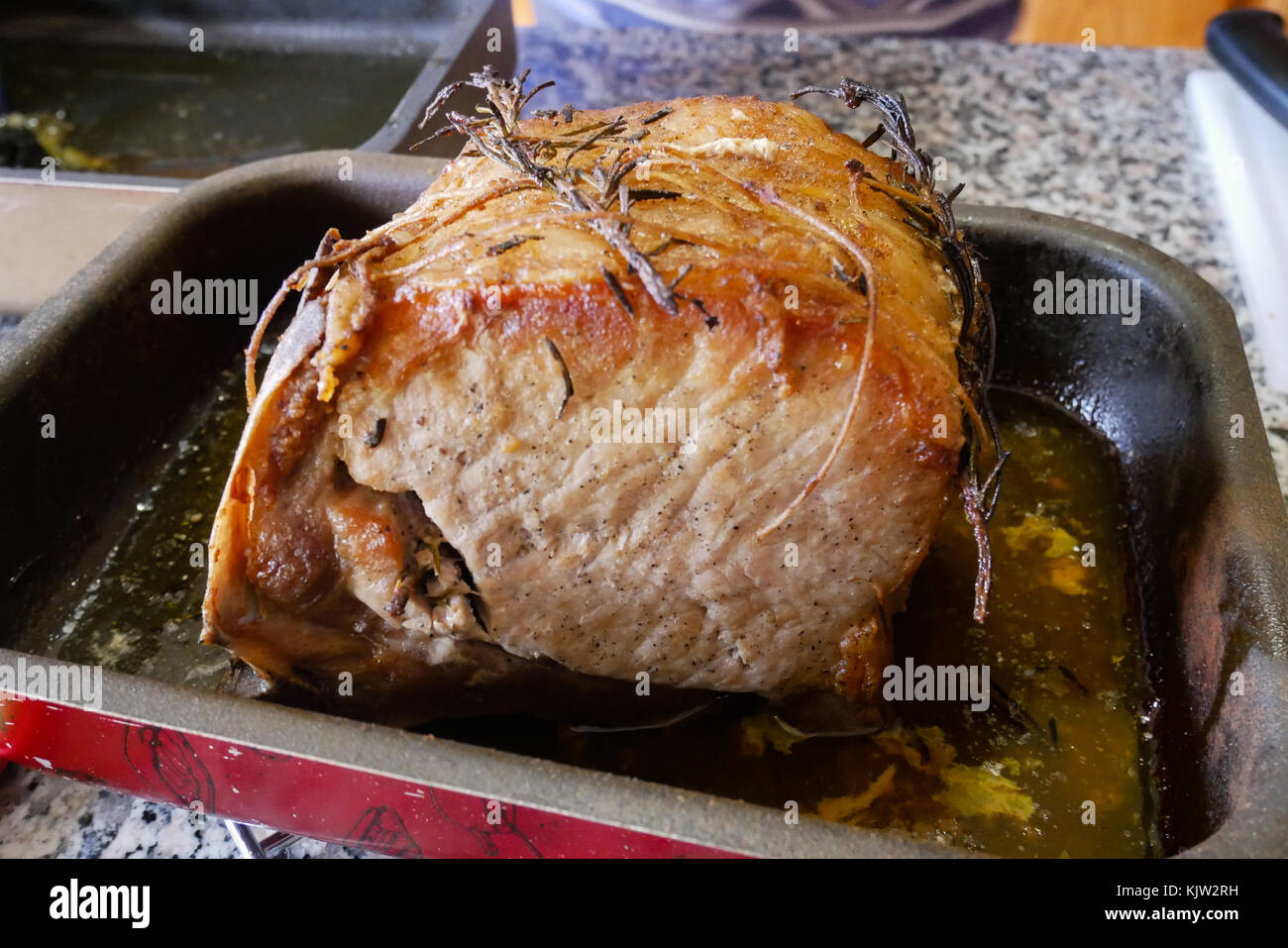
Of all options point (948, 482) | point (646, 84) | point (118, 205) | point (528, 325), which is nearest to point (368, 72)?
point (646, 84)

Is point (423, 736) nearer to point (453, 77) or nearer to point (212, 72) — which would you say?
point (453, 77)

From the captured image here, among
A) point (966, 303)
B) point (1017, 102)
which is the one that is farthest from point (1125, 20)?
point (966, 303)

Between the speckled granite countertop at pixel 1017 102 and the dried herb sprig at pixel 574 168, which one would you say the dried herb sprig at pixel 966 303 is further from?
the speckled granite countertop at pixel 1017 102

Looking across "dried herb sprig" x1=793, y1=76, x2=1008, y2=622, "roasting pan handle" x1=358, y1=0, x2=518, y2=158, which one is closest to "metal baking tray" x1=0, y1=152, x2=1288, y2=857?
"roasting pan handle" x1=358, y1=0, x2=518, y2=158

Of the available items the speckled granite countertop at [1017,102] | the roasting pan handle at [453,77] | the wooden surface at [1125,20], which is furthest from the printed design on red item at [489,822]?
the wooden surface at [1125,20]

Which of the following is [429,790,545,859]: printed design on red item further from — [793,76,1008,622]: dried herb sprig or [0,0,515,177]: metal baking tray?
[0,0,515,177]: metal baking tray

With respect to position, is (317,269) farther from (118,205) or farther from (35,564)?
(118,205)
